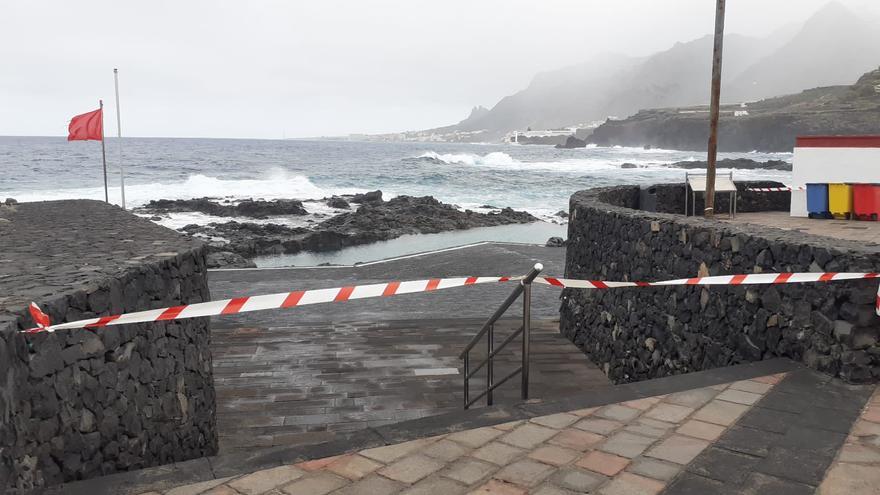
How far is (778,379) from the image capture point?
4008 millimetres

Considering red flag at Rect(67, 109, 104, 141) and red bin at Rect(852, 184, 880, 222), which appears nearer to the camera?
red bin at Rect(852, 184, 880, 222)

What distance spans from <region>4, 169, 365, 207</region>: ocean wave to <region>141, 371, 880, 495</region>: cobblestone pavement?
3667cm

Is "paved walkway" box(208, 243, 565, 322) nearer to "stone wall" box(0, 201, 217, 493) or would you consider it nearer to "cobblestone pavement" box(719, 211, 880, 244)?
"cobblestone pavement" box(719, 211, 880, 244)

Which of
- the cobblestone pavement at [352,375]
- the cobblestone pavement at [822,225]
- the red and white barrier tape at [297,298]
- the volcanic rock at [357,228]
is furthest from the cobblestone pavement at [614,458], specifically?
the volcanic rock at [357,228]

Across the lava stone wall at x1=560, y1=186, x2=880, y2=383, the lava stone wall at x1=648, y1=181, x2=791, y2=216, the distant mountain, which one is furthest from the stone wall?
the distant mountain

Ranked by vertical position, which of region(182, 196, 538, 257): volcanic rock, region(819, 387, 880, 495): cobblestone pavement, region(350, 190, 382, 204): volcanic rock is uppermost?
region(819, 387, 880, 495): cobblestone pavement

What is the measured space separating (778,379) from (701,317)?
135cm

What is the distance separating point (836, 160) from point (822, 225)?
5.11ft

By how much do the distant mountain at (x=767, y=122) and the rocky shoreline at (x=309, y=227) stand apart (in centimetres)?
5495

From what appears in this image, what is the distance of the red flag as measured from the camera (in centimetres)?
1395

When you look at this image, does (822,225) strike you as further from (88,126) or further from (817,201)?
(88,126)

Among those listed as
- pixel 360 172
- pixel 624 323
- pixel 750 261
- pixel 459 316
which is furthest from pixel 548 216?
pixel 360 172

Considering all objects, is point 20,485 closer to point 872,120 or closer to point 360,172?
point 360,172

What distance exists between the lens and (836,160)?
1084 cm
